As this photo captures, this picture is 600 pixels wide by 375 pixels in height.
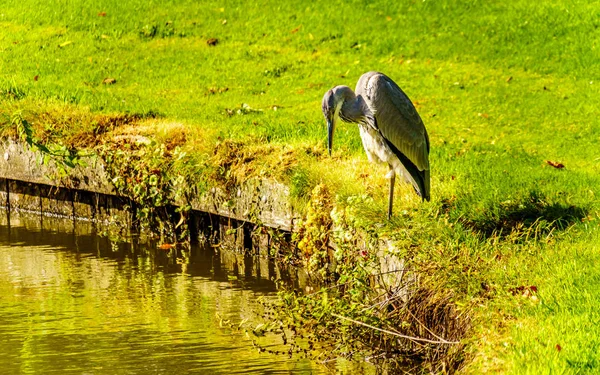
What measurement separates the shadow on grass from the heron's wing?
2.32 ft

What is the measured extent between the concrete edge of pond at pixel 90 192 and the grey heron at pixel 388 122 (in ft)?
4.88

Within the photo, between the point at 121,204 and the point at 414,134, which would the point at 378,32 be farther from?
the point at 414,134

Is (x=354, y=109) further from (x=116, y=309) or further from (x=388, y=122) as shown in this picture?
(x=116, y=309)

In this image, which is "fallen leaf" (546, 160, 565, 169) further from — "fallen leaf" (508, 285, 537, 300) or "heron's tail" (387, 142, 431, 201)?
"fallen leaf" (508, 285, 537, 300)

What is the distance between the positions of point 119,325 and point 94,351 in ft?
2.20

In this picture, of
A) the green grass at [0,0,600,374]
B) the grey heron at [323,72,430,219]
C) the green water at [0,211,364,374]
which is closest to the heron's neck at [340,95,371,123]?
the grey heron at [323,72,430,219]

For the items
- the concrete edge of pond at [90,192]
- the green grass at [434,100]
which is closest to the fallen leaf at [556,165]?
the green grass at [434,100]

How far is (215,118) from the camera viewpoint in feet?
41.3

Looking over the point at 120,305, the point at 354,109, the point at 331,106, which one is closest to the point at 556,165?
the point at 354,109

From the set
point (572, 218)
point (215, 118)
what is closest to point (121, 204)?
point (215, 118)

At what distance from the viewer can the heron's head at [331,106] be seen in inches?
341

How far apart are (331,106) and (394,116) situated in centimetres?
54

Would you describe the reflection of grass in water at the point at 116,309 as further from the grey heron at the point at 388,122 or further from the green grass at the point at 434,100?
the grey heron at the point at 388,122

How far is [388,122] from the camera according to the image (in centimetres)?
878
